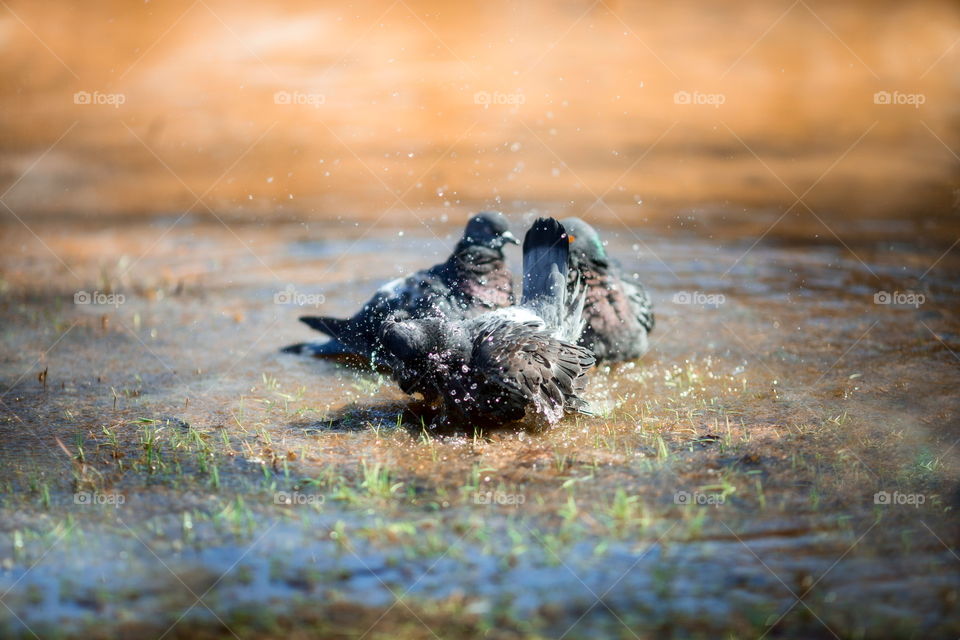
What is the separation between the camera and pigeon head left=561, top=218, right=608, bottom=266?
5.80m

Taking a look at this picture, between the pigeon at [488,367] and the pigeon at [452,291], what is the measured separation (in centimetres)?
59

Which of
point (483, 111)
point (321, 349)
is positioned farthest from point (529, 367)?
point (483, 111)

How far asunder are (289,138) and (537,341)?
25.6 feet

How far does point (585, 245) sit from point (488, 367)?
1742 millimetres

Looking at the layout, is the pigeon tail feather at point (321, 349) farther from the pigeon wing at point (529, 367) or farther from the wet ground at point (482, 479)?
the pigeon wing at point (529, 367)

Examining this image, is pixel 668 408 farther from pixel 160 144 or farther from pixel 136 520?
pixel 160 144

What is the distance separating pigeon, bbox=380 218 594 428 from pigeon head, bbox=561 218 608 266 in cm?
108

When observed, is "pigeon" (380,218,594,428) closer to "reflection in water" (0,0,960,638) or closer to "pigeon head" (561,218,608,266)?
"reflection in water" (0,0,960,638)

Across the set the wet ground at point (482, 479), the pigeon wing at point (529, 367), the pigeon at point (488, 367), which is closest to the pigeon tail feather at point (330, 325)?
the wet ground at point (482, 479)

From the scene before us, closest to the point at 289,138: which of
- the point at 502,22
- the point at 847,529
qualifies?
the point at 502,22

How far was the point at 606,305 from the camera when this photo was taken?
225 inches

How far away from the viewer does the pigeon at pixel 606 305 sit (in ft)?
18.4

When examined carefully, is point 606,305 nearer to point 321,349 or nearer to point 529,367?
point 529,367

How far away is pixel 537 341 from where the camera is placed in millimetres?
4551
